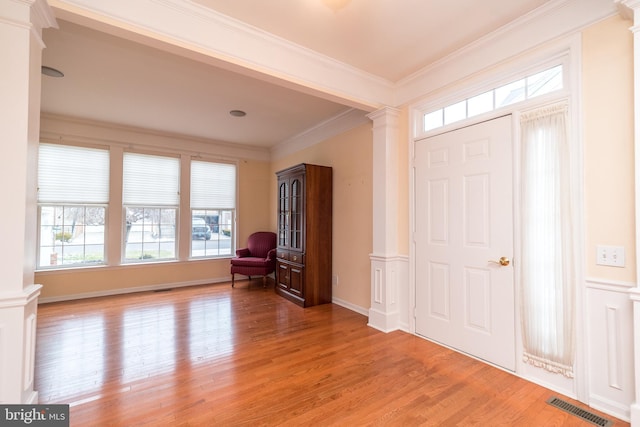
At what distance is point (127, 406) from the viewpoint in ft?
6.66

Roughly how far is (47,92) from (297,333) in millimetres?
4513

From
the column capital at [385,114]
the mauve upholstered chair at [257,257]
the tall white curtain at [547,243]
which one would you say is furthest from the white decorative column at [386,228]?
the mauve upholstered chair at [257,257]

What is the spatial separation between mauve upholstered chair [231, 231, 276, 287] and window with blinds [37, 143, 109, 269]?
2308 millimetres

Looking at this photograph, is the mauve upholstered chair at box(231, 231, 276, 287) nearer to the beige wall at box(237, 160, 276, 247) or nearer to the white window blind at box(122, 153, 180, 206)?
the beige wall at box(237, 160, 276, 247)

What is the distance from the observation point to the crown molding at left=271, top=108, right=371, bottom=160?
4207mm

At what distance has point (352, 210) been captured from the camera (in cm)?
431

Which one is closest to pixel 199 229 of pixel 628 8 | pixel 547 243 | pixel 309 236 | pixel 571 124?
pixel 309 236

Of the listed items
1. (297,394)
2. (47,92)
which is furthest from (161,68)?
(297,394)

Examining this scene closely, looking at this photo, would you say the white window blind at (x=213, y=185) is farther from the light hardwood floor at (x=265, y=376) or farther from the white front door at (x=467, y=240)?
the white front door at (x=467, y=240)

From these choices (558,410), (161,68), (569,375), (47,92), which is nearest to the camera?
(558,410)

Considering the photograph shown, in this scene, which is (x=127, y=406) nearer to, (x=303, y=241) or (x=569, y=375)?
(x=303, y=241)

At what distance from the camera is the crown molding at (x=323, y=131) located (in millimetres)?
4207

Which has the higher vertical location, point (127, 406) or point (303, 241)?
point (303, 241)

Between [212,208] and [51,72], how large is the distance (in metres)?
3.27
